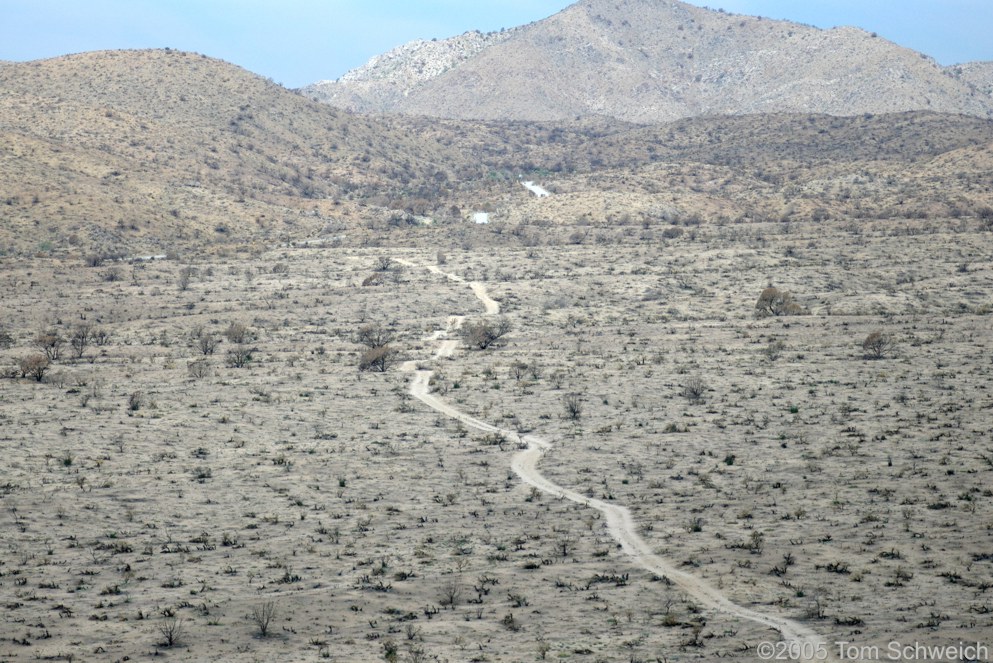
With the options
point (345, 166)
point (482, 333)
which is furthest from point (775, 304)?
point (345, 166)

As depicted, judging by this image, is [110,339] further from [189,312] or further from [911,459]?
[911,459]

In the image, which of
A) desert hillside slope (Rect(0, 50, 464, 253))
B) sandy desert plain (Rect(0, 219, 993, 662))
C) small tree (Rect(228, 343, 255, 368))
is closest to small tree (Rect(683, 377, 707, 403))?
sandy desert plain (Rect(0, 219, 993, 662))

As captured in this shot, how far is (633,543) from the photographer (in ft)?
80.4

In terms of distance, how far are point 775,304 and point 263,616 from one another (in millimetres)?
51707

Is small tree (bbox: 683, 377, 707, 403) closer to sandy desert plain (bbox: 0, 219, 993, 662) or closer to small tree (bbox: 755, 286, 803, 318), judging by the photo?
sandy desert plain (bbox: 0, 219, 993, 662)

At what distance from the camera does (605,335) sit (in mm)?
59812

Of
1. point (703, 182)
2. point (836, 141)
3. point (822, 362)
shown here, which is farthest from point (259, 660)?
point (836, 141)

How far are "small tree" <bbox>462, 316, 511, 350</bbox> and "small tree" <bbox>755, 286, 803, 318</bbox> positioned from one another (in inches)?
605

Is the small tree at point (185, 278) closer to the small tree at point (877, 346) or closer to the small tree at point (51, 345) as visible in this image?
the small tree at point (51, 345)

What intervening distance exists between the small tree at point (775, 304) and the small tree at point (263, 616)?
48.2 meters

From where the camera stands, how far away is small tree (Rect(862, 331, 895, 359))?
49625 millimetres

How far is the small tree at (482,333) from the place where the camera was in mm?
57438

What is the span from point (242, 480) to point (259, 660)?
1336 centimetres

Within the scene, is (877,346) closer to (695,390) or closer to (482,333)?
(695,390)
